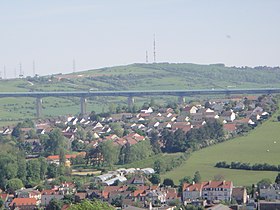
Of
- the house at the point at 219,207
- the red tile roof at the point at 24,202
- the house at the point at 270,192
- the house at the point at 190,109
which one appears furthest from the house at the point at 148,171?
the house at the point at 190,109

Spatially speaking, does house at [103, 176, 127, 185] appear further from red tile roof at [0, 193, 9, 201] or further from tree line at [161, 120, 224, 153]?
tree line at [161, 120, 224, 153]

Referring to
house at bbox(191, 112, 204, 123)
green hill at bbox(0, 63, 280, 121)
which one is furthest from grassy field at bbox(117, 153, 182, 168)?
green hill at bbox(0, 63, 280, 121)

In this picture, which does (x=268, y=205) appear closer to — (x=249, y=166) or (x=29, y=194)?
(x=29, y=194)

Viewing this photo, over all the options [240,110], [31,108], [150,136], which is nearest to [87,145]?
[150,136]

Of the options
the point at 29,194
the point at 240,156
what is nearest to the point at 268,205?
the point at 29,194

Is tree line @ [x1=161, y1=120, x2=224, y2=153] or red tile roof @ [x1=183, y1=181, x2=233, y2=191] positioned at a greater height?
tree line @ [x1=161, y1=120, x2=224, y2=153]

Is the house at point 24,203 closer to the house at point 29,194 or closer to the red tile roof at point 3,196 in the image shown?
the house at point 29,194
